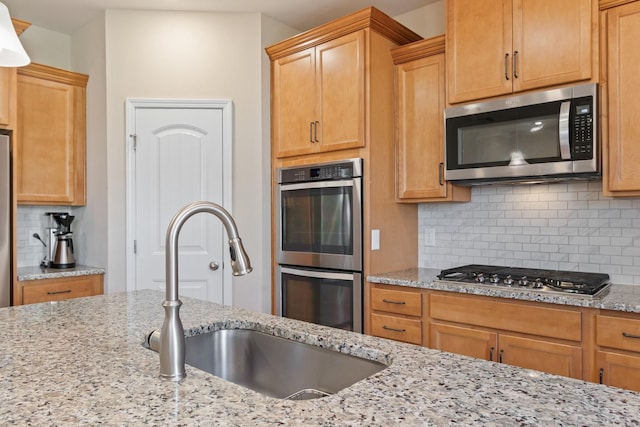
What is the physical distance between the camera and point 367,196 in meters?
2.84

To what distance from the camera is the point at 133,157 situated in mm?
3432

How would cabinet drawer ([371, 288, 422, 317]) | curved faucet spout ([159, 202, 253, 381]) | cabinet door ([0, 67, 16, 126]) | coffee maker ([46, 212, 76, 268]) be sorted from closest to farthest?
curved faucet spout ([159, 202, 253, 381])
cabinet drawer ([371, 288, 422, 317])
cabinet door ([0, 67, 16, 126])
coffee maker ([46, 212, 76, 268])

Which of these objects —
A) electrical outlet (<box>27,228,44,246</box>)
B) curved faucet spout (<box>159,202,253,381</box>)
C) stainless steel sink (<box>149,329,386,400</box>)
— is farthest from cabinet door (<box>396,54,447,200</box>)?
electrical outlet (<box>27,228,44,246</box>)

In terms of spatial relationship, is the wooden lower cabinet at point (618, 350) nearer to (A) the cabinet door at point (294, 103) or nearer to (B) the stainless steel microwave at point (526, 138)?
(B) the stainless steel microwave at point (526, 138)

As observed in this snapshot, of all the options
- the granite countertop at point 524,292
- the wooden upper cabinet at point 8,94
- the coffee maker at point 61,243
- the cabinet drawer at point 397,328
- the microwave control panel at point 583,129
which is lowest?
the cabinet drawer at point 397,328

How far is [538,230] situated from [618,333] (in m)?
0.90

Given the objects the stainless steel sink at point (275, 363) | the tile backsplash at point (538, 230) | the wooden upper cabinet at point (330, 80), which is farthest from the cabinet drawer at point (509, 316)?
the stainless steel sink at point (275, 363)

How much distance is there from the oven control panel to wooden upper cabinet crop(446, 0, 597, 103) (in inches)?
28.5

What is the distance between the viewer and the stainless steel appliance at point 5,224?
2.98 m

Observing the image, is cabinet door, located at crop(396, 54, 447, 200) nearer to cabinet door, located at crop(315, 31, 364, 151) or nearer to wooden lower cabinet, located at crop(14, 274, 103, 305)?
cabinet door, located at crop(315, 31, 364, 151)

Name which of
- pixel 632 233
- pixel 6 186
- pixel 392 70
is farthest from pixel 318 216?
pixel 6 186

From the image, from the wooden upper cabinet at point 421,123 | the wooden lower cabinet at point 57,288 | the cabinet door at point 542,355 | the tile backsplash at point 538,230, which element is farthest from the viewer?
the wooden lower cabinet at point 57,288

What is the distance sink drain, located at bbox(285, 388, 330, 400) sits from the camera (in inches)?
50.7

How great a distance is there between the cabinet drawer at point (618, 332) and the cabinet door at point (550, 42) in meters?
1.18
